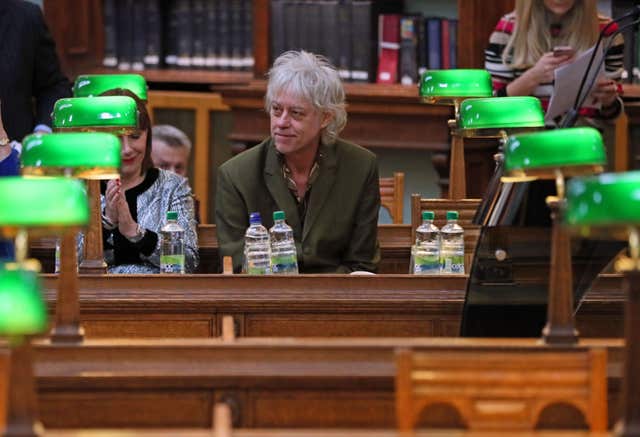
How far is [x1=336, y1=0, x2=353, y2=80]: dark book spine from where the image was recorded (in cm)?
748

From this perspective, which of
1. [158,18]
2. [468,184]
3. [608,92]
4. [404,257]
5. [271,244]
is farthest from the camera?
[158,18]

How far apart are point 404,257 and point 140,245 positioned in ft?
3.29

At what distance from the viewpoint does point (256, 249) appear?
4.72m

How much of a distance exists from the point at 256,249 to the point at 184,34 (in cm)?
332

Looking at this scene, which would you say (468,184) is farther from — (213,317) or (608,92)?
(213,317)

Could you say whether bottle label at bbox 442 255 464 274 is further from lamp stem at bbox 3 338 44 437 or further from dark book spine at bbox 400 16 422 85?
dark book spine at bbox 400 16 422 85

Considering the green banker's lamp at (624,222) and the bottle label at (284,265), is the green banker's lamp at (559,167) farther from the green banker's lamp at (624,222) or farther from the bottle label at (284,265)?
the bottle label at (284,265)

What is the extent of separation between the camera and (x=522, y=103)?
175 inches

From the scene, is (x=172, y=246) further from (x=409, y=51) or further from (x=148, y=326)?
(x=409, y=51)

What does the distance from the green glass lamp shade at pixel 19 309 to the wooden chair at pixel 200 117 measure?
5.09 m

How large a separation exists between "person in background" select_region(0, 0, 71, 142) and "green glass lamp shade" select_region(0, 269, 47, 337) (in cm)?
333

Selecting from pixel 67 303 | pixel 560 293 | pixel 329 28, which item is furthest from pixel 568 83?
pixel 329 28

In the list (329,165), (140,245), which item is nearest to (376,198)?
(329,165)

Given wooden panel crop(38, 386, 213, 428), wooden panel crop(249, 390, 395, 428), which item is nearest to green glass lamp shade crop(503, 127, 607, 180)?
wooden panel crop(249, 390, 395, 428)
